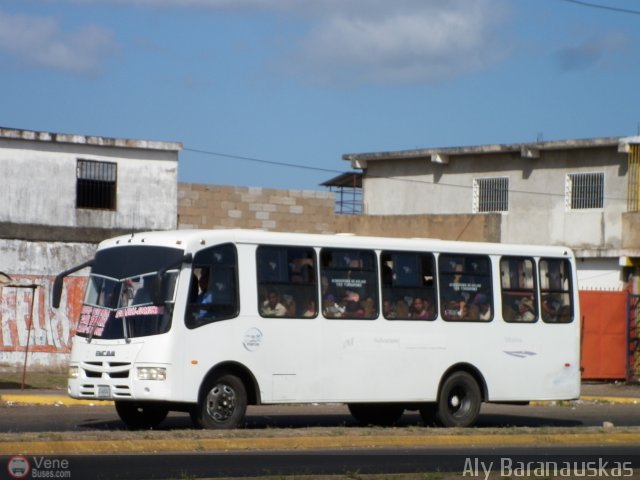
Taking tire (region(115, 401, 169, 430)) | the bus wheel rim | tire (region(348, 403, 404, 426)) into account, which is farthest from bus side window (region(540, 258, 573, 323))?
tire (region(115, 401, 169, 430))

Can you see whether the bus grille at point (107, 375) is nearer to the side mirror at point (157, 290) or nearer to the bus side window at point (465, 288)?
the side mirror at point (157, 290)

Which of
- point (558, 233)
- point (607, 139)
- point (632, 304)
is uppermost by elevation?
point (607, 139)

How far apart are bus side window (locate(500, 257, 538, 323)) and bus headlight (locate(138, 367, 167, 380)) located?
604cm

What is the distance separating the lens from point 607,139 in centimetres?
3719

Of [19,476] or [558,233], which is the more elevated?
[558,233]

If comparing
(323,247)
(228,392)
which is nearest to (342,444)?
(228,392)

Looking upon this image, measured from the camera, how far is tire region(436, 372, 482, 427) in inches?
747

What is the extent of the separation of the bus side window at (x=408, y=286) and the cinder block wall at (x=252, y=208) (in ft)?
50.6

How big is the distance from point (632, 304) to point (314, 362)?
1654 centimetres

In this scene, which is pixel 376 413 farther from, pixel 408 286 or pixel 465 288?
pixel 465 288

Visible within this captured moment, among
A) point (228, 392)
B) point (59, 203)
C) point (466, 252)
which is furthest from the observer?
point (59, 203)

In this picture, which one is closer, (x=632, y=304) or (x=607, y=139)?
(x=632, y=304)

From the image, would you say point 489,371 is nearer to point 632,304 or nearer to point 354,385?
point 354,385

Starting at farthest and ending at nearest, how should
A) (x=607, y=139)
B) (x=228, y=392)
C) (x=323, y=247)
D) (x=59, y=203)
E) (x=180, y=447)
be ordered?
(x=607, y=139) < (x=59, y=203) < (x=323, y=247) < (x=228, y=392) < (x=180, y=447)
